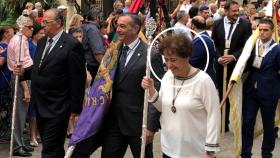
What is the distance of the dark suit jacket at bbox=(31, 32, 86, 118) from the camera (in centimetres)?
630

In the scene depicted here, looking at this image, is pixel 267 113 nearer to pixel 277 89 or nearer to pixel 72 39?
pixel 277 89

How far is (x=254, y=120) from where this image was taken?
760cm

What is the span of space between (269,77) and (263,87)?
15 cm

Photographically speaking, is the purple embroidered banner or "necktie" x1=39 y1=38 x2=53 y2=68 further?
"necktie" x1=39 y1=38 x2=53 y2=68

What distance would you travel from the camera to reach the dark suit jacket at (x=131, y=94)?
18.6 feet

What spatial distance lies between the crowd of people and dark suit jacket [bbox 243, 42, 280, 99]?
0.01 meters

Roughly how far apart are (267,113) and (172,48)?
132 inches

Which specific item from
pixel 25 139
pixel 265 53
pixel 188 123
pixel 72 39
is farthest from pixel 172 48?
pixel 25 139

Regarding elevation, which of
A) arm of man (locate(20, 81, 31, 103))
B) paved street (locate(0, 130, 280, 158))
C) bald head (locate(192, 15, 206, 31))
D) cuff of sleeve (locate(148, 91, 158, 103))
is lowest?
paved street (locate(0, 130, 280, 158))

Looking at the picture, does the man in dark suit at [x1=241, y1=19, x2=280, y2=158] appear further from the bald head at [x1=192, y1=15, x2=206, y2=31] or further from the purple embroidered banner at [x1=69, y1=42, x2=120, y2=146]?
the purple embroidered banner at [x1=69, y1=42, x2=120, y2=146]

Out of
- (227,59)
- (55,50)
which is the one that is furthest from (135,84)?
(227,59)

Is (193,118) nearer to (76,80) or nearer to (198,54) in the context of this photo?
(76,80)

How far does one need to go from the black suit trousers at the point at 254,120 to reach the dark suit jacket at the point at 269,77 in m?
0.08

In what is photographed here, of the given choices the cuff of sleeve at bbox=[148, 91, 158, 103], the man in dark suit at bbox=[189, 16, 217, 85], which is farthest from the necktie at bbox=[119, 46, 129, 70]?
the man in dark suit at bbox=[189, 16, 217, 85]
